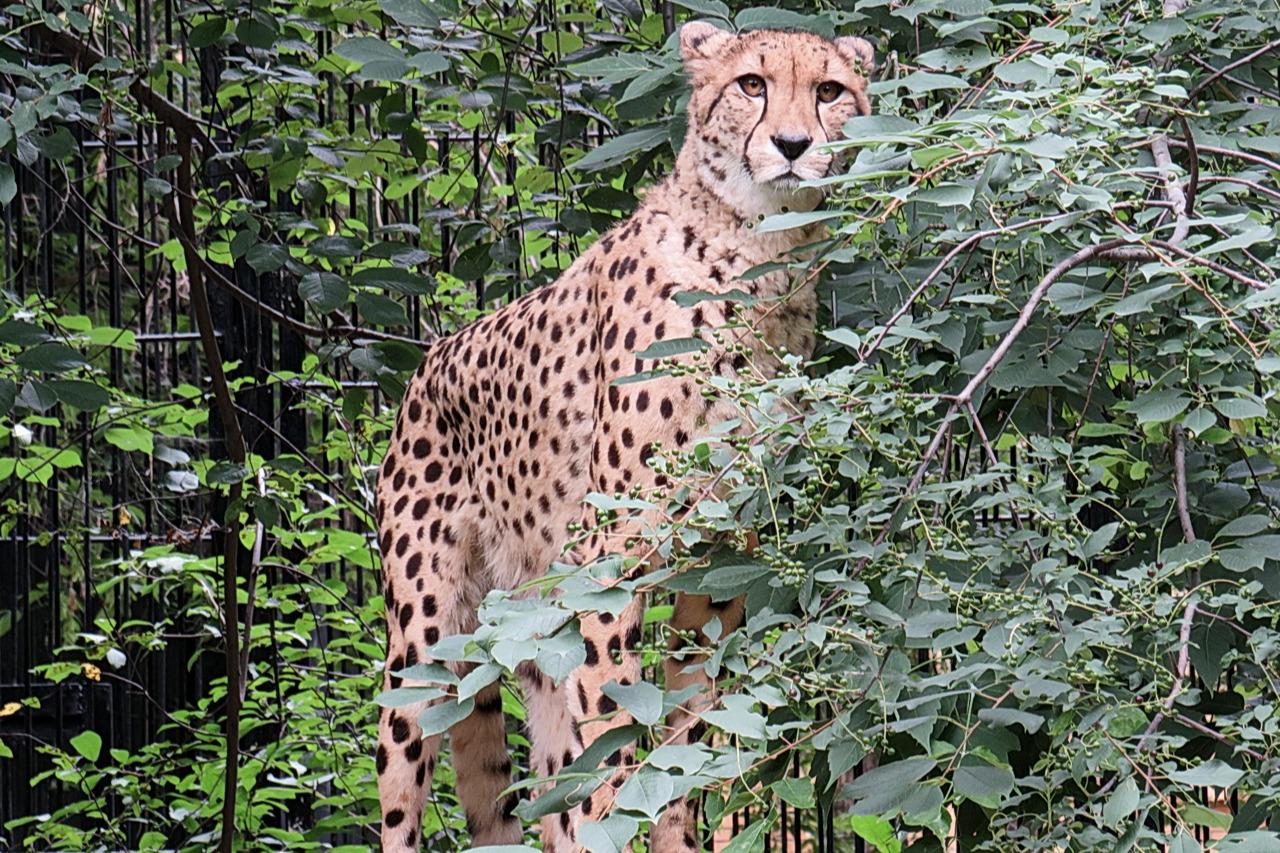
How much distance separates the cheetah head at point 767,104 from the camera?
12.1ft

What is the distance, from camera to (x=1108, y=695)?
7.92 feet

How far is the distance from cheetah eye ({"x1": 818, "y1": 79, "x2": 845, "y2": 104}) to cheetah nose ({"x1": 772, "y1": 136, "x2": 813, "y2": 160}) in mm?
180

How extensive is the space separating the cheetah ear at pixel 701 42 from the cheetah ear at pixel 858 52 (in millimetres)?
A: 236

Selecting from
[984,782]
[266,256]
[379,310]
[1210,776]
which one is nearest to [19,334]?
[266,256]

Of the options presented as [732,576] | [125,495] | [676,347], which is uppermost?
[676,347]

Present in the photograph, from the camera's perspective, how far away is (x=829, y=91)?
12.4ft

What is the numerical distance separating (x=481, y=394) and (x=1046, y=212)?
5.60ft

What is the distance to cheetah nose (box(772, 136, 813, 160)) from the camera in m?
3.64

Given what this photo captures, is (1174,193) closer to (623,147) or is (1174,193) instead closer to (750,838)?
(750,838)

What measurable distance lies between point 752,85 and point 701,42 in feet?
Result: 0.52

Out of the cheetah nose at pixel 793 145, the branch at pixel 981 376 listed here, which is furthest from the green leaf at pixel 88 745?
the branch at pixel 981 376

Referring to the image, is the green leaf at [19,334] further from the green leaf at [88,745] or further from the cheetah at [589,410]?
the green leaf at [88,745]

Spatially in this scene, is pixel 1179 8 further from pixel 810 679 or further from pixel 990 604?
pixel 810 679

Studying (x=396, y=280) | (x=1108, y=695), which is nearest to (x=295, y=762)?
(x=396, y=280)
